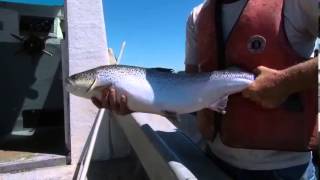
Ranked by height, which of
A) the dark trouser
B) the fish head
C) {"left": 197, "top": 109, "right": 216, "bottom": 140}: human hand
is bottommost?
the dark trouser

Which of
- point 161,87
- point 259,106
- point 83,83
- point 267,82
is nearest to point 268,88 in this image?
point 267,82

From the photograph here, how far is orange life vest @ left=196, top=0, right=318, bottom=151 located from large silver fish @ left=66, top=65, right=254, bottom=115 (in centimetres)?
10

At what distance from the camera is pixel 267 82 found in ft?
6.55

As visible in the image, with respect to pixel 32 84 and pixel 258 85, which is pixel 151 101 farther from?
pixel 32 84

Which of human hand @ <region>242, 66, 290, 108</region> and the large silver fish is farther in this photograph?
the large silver fish

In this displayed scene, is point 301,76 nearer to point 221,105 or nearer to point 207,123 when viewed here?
point 221,105

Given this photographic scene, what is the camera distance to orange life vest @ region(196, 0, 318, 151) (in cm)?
204

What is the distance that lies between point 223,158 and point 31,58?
454cm

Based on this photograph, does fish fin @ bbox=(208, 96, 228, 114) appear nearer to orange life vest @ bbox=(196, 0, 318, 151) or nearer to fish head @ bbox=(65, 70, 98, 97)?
orange life vest @ bbox=(196, 0, 318, 151)

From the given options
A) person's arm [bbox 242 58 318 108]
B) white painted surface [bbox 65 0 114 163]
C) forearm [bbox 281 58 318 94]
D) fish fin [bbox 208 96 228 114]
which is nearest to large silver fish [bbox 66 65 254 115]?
fish fin [bbox 208 96 228 114]

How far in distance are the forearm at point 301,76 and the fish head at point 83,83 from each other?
3.72ft

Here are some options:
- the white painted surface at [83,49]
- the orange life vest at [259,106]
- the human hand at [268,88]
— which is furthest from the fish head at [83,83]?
the white painted surface at [83,49]

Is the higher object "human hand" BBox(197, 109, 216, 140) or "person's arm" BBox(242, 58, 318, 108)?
"person's arm" BBox(242, 58, 318, 108)

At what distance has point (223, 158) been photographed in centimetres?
233
